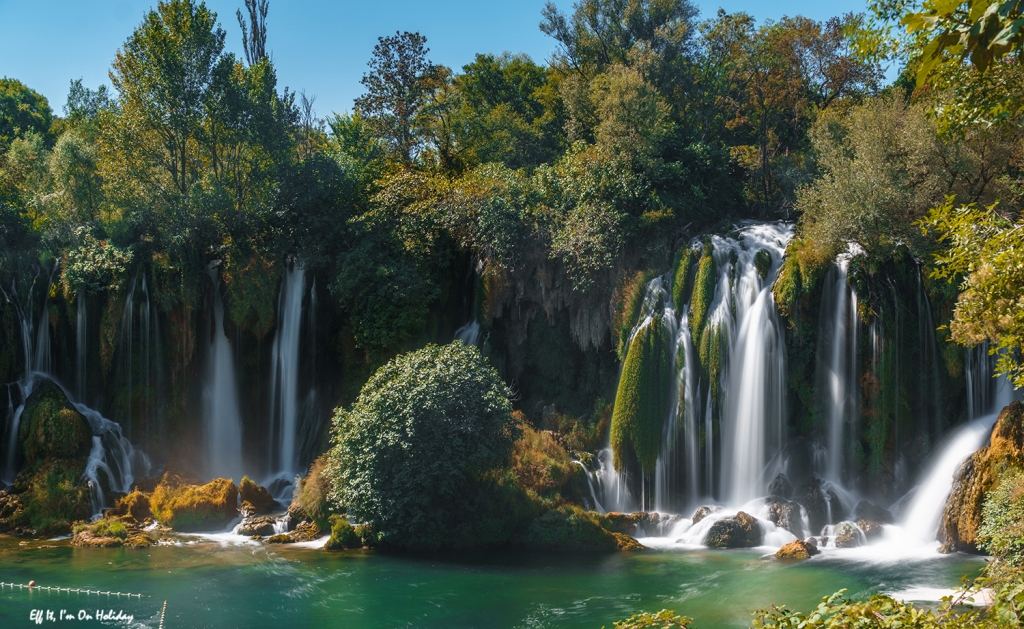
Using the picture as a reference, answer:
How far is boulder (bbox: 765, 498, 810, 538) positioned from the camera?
21.1 metres

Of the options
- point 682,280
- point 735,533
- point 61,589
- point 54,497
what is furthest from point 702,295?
point 54,497

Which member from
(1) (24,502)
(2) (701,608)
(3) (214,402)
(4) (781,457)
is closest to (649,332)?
(4) (781,457)

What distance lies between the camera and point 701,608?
16.3 metres

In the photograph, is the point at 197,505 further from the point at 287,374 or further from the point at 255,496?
the point at 287,374

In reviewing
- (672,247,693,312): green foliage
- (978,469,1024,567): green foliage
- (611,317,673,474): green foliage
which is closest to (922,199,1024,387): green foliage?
(978,469,1024,567): green foliage

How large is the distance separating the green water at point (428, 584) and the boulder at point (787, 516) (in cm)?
154

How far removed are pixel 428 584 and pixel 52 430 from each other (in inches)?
528

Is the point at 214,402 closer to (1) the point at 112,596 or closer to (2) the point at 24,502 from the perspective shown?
(2) the point at 24,502

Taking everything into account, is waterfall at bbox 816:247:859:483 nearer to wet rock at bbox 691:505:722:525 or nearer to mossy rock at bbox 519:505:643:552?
wet rock at bbox 691:505:722:525

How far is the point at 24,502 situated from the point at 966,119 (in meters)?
24.1

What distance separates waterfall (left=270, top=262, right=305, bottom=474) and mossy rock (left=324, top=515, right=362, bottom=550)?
6769mm

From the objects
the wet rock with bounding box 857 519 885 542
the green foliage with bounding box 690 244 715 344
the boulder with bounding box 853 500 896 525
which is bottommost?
the wet rock with bounding box 857 519 885 542

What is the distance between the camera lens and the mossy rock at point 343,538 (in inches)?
835

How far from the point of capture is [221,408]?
2853 centimetres
